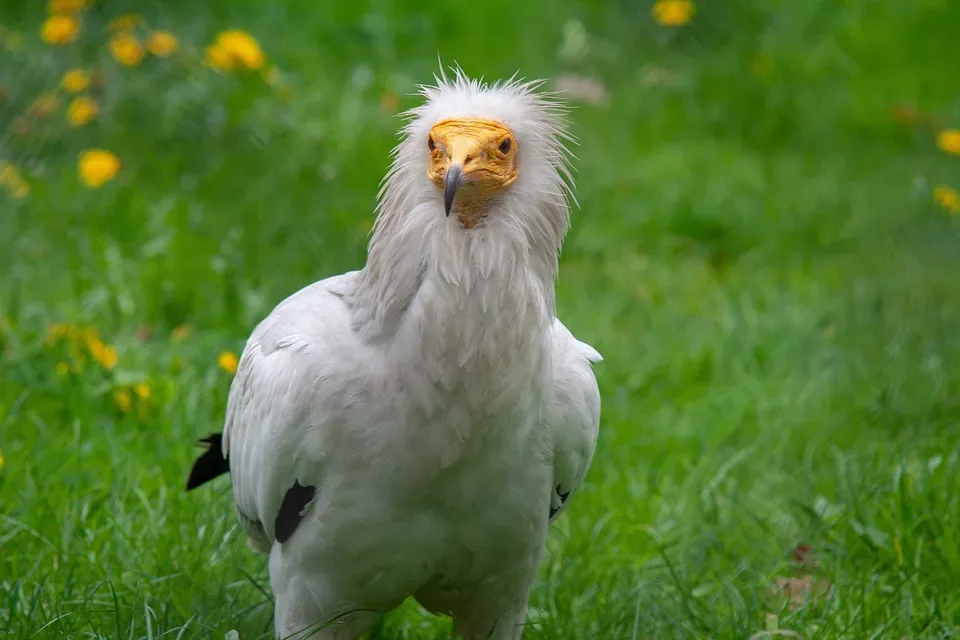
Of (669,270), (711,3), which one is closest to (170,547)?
(669,270)

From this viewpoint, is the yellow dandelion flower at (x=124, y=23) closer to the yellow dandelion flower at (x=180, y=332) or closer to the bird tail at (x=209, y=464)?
the yellow dandelion flower at (x=180, y=332)

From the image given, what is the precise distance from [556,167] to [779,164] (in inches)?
193

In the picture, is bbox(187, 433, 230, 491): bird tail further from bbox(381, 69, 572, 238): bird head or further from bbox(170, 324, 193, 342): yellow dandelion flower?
bbox(170, 324, 193, 342): yellow dandelion flower

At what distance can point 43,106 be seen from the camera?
631 cm

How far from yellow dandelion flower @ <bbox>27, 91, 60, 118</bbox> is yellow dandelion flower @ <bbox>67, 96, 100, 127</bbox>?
0.08m

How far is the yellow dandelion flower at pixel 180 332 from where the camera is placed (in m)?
5.23

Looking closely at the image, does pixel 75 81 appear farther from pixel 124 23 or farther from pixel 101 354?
pixel 101 354

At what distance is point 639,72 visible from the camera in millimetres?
7957

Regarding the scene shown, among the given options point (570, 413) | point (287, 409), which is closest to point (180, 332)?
point (287, 409)

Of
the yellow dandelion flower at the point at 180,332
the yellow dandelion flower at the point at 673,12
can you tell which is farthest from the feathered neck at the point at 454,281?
the yellow dandelion flower at the point at 673,12

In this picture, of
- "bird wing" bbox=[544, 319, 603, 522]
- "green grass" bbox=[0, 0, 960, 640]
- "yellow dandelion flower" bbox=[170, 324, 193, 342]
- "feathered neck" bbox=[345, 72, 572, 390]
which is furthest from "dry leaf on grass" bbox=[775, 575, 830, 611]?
"yellow dandelion flower" bbox=[170, 324, 193, 342]

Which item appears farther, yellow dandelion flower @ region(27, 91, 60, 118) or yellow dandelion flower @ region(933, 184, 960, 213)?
yellow dandelion flower @ region(27, 91, 60, 118)

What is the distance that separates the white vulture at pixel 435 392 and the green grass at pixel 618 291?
1.51 feet

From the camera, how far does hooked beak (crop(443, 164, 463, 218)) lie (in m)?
2.62
